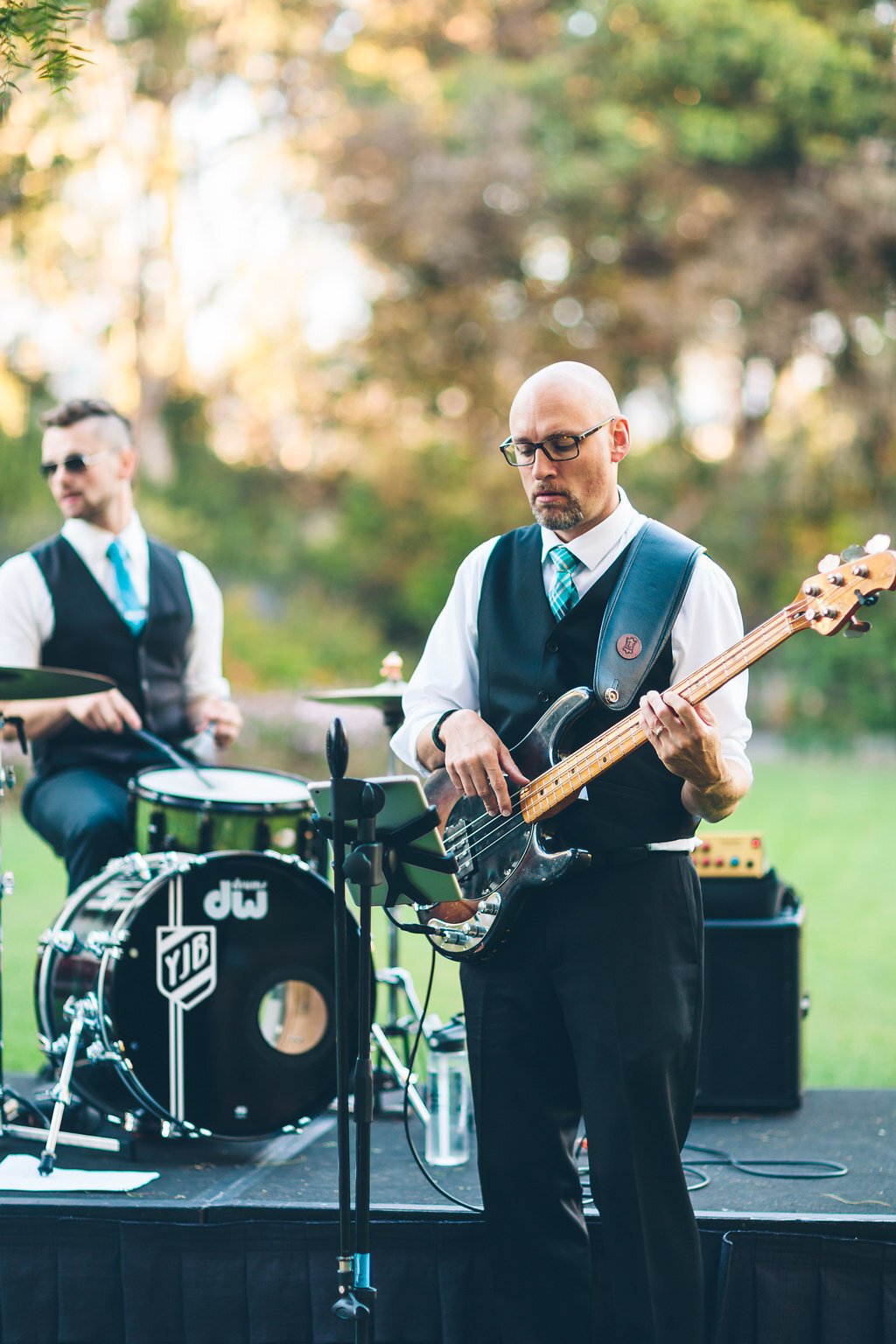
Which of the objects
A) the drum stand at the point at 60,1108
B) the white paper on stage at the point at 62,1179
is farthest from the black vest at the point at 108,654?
the white paper on stage at the point at 62,1179

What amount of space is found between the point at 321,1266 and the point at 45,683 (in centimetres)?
158

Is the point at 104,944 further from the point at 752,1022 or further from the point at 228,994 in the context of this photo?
the point at 752,1022

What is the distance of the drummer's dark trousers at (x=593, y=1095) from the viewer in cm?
259

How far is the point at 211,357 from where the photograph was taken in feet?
69.6

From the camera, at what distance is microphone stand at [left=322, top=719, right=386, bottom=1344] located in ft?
8.58

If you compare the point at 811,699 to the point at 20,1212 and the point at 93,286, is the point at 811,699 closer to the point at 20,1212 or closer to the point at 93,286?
the point at 93,286

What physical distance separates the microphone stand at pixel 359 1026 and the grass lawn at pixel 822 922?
196 cm

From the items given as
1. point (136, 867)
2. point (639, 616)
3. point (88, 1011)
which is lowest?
point (88, 1011)

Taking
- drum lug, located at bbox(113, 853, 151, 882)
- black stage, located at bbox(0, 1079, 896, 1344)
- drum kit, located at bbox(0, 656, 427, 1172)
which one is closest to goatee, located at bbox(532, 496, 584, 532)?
drum kit, located at bbox(0, 656, 427, 1172)

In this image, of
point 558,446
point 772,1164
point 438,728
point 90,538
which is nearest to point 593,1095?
point 438,728

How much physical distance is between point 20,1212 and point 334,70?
1861 cm

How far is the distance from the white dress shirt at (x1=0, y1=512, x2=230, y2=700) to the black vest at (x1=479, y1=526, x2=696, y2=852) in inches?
73.6

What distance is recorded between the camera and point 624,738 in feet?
8.45

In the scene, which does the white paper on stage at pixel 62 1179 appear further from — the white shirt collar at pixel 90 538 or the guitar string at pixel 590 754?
the white shirt collar at pixel 90 538
